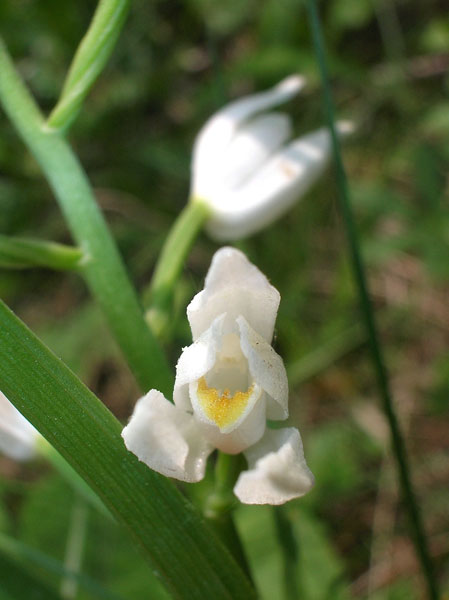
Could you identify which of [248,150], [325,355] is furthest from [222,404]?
[325,355]

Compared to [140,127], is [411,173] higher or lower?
lower

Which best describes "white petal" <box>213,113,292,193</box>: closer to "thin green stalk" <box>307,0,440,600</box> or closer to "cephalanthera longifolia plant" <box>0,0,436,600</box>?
"thin green stalk" <box>307,0,440,600</box>

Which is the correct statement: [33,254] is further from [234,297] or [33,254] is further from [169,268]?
[234,297]

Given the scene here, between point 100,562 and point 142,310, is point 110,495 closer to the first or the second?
point 142,310

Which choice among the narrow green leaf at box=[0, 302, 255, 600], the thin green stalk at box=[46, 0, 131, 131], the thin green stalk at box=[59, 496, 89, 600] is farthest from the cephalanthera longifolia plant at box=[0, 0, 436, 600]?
the thin green stalk at box=[59, 496, 89, 600]

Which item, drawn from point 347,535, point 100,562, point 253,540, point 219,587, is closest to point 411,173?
point 347,535

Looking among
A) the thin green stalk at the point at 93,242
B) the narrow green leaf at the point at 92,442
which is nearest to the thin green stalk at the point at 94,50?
the thin green stalk at the point at 93,242
